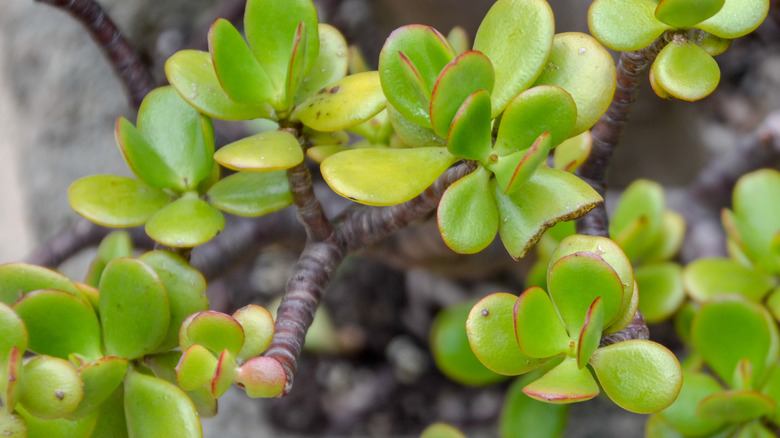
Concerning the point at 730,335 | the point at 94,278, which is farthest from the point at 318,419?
the point at 730,335

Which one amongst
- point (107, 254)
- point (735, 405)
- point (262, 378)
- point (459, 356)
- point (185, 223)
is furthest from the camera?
point (459, 356)

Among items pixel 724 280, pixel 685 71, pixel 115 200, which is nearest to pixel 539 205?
pixel 685 71

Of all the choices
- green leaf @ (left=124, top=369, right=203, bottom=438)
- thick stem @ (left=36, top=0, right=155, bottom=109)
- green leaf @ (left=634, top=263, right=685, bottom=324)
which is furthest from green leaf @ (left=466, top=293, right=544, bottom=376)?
thick stem @ (left=36, top=0, right=155, bottom=109)

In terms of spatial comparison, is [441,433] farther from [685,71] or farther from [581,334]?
[685,71]

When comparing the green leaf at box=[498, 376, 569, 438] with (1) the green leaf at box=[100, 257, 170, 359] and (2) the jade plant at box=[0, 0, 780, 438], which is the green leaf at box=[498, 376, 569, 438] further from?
(1) the green leaf at box=[100, 257, 170, 359]

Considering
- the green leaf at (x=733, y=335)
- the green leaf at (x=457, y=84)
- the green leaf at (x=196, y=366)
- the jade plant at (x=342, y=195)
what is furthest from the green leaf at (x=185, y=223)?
the green leaf at (x=733, y=335)

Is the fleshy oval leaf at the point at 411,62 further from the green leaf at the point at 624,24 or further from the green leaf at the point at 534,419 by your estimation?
the green leaf at the point at 534,419

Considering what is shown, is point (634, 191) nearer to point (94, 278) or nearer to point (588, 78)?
point (588, 78)

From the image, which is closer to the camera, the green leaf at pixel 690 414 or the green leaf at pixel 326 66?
the green leaf at pixel 326 66
